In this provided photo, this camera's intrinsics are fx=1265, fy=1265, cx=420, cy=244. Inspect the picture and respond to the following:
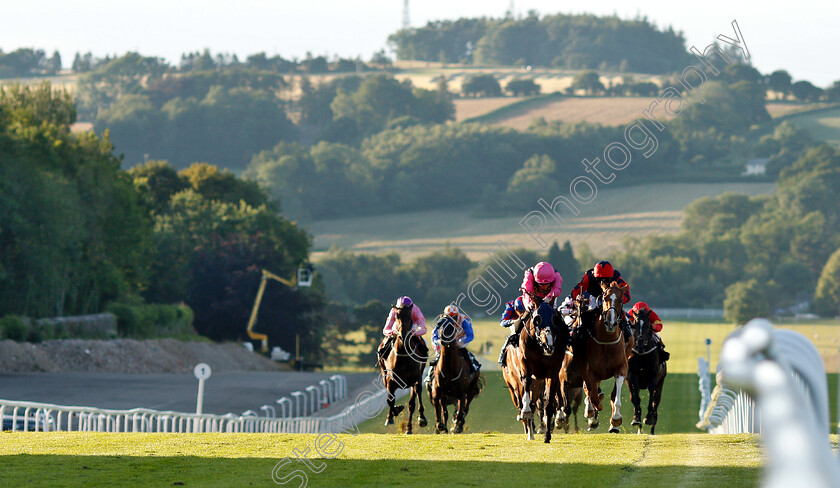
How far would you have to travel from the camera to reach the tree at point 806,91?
566 feet

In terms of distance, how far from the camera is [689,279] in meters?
109

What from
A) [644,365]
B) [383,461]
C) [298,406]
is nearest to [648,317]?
[644,365]

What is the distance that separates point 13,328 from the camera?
4350 cm

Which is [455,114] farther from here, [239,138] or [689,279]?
[689,279]

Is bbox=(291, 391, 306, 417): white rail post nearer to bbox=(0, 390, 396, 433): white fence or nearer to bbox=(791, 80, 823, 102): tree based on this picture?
bbox=(0, 390, 396, 433): white fence

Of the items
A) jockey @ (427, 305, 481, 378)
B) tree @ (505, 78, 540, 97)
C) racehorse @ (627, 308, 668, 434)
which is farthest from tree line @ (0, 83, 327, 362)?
tree @ (505, 78, 540, 97)

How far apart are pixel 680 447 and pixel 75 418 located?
49.8 ft

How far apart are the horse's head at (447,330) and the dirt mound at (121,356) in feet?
88.2

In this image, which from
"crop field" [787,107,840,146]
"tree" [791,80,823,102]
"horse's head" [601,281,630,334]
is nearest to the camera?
"horse's head" [601,281,630,334]

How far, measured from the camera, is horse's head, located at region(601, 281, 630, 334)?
1312cm

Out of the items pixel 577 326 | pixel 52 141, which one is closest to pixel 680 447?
pixel 577 326

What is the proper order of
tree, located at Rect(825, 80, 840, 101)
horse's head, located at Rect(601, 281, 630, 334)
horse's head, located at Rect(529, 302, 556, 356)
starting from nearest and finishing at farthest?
horse's head, located at Rect(529, 302, 556, 356)
horse's head, located at Rect(601, 281, 630, 334)
tree, located at Rect(825, 80, 840, 101)

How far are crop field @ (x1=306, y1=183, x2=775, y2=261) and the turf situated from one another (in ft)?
325

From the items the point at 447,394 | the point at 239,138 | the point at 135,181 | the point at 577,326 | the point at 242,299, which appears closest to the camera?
the point at 577,326
